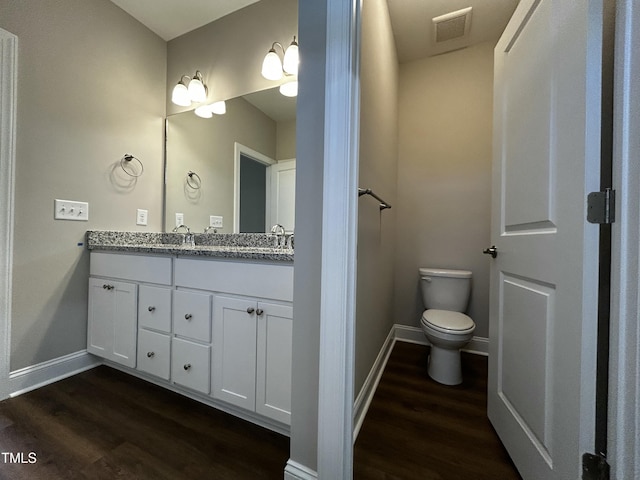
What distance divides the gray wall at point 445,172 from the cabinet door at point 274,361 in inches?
57.0

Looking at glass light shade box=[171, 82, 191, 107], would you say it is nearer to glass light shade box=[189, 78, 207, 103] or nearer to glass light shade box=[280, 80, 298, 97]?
glass light shade box=[189, 78, 207, 103]

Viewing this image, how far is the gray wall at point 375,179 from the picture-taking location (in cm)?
114

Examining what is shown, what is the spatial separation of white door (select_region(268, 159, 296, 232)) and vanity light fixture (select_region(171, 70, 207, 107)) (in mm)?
897

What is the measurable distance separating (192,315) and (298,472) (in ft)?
2.64

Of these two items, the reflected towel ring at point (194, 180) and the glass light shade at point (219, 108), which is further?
the reflected towel ring at point (194, 180)

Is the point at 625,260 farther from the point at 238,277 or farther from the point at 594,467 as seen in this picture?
the point at 238,277

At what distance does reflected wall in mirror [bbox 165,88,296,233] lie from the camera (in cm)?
165

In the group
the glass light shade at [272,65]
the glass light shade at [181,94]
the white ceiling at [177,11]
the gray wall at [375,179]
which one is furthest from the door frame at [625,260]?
the glass light shade at [181,94]

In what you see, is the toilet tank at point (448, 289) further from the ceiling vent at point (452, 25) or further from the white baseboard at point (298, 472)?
the ceiling vent at point (452, 25)

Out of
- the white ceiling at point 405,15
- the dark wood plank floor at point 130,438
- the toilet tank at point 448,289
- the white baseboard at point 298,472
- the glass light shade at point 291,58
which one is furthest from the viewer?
the toilet tank at point 448,289

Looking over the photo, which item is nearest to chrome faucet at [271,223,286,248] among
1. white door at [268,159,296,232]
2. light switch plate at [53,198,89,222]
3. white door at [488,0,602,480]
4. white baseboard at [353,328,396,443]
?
white door at [268,159,296,232]

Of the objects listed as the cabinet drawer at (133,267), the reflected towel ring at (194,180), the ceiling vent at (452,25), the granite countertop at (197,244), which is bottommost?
the cabinet drawer at (133,267)

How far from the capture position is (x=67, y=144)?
1.57 m

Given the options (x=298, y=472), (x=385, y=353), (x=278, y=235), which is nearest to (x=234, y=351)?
(x=298, y=472)
